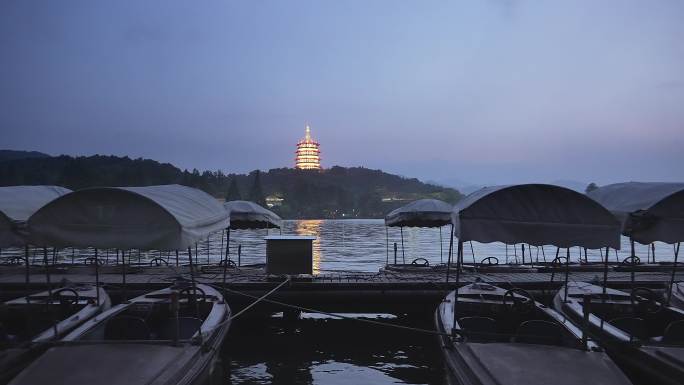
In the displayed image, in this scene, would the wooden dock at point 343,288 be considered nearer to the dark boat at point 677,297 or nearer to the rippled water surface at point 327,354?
the rippled water surface at point 327,354

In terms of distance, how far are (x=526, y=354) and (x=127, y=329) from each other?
21.2 feet

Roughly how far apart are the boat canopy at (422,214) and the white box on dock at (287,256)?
222 inches

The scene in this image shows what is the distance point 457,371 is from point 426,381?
15.3ft

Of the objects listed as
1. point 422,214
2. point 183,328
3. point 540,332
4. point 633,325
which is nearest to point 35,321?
point 183,328

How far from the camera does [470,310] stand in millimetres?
11102

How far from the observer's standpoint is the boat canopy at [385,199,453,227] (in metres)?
21.2

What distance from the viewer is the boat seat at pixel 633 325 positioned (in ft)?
30.3

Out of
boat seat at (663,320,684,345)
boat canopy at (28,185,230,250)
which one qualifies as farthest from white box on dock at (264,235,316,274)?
boat seat at (663,320,684,345)

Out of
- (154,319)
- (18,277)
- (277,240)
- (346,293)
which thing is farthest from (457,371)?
(18,277)

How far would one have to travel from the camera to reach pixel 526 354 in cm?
704

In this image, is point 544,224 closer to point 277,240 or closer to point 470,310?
point 470,310

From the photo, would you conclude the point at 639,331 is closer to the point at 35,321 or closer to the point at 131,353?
the point at 131,353

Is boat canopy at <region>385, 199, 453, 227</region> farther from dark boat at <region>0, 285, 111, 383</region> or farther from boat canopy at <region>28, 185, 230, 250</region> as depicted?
boat canopy at <region>28, 185, 230, 250</region>

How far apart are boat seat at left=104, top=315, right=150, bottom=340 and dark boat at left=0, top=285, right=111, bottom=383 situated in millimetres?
847
